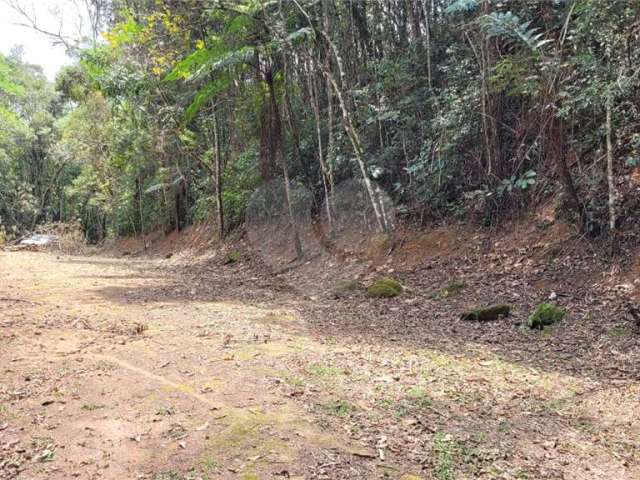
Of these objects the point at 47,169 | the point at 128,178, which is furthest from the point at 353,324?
the point at 47,169

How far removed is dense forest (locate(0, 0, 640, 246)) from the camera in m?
6.09

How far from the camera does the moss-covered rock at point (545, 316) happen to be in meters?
5.04

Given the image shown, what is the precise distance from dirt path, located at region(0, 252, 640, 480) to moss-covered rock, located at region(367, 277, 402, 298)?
2.05m

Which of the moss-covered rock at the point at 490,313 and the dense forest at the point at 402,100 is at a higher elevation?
the dense forest at the point at 402,100

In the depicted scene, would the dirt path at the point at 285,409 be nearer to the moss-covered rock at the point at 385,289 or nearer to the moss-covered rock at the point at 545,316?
the moss-covered rock at the point at 545,316

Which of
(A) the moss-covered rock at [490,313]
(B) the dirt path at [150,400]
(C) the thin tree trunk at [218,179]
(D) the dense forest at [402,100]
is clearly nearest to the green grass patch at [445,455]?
(B) the dirt path at [150,400]

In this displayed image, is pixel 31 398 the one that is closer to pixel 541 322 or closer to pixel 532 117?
pixel 541 322

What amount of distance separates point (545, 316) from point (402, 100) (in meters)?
5.66

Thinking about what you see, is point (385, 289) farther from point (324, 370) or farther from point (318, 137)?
point (318, 137)

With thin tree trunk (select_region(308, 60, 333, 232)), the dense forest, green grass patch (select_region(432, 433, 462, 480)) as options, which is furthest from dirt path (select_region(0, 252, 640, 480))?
thin tree trunk (select_region(308, 60, 333, 232))

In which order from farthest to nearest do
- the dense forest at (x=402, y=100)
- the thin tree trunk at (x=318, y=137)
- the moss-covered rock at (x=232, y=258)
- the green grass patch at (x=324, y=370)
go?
the moss-covered rock at (x=232, y=258)
the thin tree trunk at (x=318, y=137)
the dense forest at (x=402, y=100)
the green grass patch at (x=324, y=370)

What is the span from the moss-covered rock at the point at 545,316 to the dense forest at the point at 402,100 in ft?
4.58

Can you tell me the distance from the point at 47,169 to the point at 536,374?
1345 inches

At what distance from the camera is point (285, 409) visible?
9.83 ft
